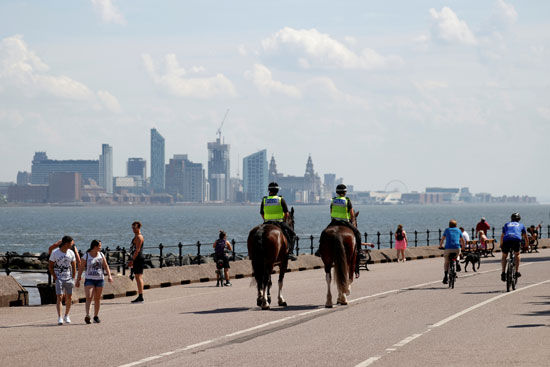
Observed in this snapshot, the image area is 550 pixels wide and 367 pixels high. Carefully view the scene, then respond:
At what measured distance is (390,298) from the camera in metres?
21.2

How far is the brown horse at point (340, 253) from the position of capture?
18719 millimetres

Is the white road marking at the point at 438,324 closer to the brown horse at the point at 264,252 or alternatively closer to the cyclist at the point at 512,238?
the cyclist at the point at 512,238

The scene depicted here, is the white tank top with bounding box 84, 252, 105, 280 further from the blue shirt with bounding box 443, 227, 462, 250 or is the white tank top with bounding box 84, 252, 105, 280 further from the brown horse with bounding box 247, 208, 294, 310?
the blue shirt with bounding box 443, 227, 462, 250

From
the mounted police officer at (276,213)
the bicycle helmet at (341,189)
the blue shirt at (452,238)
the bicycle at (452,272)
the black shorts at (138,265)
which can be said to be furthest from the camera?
the blue shirt at (452,238)

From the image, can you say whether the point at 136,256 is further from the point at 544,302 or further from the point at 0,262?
the point at 0,262

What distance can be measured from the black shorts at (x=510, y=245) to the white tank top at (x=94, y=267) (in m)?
10.4

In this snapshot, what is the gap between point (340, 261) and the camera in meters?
18.7

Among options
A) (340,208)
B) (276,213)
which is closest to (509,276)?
(340,208)

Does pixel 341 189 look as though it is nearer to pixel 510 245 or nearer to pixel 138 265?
pixel 510 245

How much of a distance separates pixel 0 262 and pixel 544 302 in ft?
169

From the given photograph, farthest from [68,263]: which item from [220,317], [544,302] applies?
[544,302]

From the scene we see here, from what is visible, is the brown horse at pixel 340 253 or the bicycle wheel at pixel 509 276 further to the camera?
the bicycle wheel at pixel 509 276

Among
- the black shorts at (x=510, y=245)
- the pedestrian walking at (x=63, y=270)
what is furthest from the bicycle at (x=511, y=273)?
the pedestrian walking at (x=63, y=270)

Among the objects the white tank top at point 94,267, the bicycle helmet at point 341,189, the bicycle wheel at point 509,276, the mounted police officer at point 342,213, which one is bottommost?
the bicycle wheel at point 509,276
